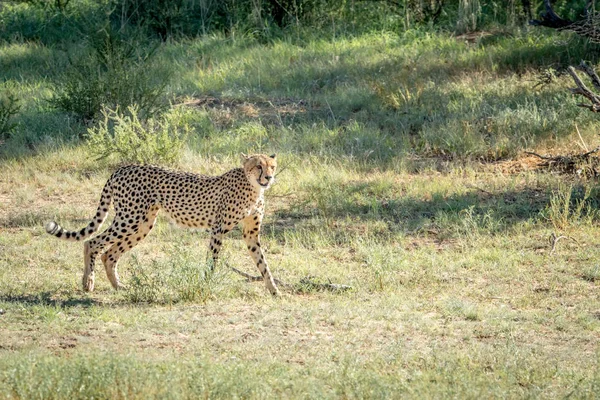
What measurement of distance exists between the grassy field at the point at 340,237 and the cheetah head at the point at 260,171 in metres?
0.82

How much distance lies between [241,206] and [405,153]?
4.55 m

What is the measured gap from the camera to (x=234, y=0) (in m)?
17.4

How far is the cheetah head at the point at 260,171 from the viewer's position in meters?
7.86

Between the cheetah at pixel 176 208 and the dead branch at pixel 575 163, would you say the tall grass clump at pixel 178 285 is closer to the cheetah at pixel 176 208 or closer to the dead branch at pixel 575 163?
the cheetah at pixel 176 208

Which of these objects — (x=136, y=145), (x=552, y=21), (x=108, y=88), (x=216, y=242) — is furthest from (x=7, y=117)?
(x=552, y=21)

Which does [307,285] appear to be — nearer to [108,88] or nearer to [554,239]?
[554,239]

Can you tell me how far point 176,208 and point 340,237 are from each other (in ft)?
7.01

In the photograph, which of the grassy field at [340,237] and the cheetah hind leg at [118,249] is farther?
the cheetah hind leg at [118,249]

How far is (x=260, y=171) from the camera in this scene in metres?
7.88

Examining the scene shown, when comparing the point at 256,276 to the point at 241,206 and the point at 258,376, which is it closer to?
the point at 241,206

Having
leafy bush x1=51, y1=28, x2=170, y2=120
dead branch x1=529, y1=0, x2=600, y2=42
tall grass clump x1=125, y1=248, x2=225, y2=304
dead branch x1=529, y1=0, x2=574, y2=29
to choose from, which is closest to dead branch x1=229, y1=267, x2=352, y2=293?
tall grass clump x1=125, y1=248, x2=225, y2=304

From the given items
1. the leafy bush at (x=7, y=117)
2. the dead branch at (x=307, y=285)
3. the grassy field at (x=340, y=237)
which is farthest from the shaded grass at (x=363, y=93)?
the dead branch at (x=307, y=285)

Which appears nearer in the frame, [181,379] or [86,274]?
[181,379]

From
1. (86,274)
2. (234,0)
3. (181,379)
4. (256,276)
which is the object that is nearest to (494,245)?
(256,276)
